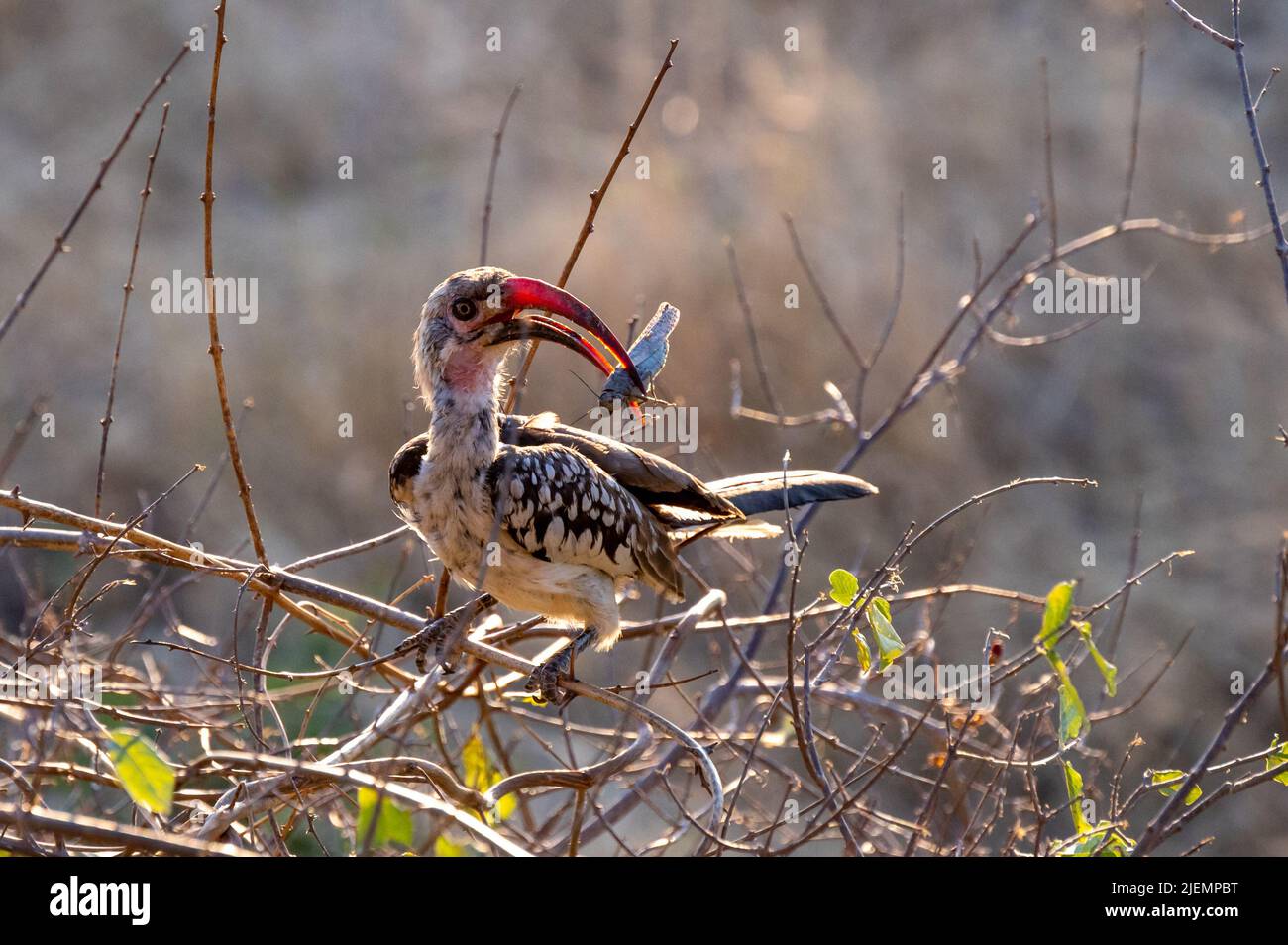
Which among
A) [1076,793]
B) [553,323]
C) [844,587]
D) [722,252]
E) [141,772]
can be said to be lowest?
[1076,793]

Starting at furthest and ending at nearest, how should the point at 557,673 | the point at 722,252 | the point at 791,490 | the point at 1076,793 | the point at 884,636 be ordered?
the point at 722,252
the point at 791,490
the point at 557,673
the point at 1076,793
the point at 884,636

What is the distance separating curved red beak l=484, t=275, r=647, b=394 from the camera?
3.51 meters

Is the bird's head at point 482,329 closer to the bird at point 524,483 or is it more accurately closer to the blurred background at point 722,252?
the bird at point 524,483

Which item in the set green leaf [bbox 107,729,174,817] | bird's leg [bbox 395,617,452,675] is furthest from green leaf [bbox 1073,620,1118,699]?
bird's leg [bbox 395,617,452,675]

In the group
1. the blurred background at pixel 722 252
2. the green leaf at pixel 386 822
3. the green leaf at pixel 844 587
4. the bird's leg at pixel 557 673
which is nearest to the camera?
the green leaf at pixel 386 822

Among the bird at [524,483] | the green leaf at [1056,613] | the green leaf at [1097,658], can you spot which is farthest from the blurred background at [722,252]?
the green leaf at [1056,613]

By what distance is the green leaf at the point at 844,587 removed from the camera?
263 centimetres

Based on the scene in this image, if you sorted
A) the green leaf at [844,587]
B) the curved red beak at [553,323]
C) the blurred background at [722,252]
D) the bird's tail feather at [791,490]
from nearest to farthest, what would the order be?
1. the green leaf at [844,587]
2. the curved red beak at [553,323]
3. the bird's tail feather at [791,490]
4. the blurred background at [722,252]

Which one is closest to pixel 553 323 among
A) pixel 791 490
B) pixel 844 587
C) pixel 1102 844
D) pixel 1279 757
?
pixel 791 490

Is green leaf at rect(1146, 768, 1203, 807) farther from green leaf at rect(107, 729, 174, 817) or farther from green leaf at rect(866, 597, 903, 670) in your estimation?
green leaf at rect(107, 729, 174, 817)

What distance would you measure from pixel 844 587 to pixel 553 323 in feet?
4.76

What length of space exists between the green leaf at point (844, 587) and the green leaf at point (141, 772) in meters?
1.36

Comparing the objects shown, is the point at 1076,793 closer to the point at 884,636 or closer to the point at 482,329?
the point at 884,636

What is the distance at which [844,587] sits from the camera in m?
2.65
